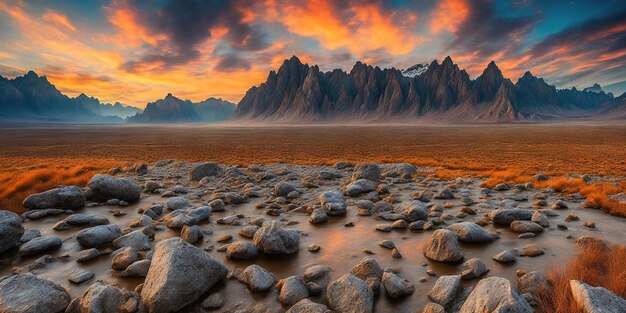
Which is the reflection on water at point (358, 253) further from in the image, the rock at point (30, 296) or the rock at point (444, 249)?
the rock at point (30, 296)

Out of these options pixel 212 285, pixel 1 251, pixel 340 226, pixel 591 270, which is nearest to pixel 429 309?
pixel 591 270

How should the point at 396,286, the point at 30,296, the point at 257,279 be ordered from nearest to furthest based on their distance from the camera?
the point at 30,296 → the point at 396,286 → the point at 257,279

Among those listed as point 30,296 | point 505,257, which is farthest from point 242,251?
point 505,257

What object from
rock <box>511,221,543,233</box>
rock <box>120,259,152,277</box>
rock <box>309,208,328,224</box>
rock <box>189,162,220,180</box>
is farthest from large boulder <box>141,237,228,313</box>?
rock <box>189,162,220,180</box>

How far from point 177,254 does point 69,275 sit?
10.1 ft

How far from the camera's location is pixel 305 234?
992cm

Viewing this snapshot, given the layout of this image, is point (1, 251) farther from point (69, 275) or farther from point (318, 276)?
point (318, 276)

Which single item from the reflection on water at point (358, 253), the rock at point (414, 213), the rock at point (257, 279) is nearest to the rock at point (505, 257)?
the reflection on water at point (358, 253)

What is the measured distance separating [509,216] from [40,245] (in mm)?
13732

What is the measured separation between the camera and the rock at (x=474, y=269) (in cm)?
669

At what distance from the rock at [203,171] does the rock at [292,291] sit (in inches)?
595

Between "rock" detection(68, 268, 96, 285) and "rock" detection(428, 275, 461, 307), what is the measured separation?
7297 millimetres

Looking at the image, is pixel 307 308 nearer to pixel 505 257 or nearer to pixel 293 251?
pixel 293 251

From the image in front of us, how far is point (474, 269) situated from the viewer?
6.82 m
